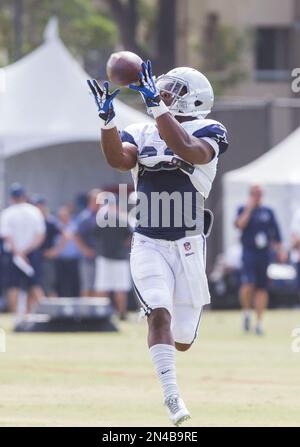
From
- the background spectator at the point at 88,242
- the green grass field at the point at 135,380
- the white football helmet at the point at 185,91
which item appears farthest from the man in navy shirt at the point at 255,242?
the white football helmet at the point at 185,91

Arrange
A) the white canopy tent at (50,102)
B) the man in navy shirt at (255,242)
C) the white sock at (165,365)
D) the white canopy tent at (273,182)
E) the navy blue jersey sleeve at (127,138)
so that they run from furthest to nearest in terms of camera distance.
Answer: the white canopy tent at (273,182), the white canopy tent at (50,102), the man in navy shirt at (255,242), the navy blue jersey sleeve at (127,138), the white sock at (165,365)

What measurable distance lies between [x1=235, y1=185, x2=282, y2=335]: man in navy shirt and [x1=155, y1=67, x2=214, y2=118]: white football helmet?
373 inches

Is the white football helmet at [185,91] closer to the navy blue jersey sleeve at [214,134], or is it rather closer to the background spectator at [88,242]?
the navy blue jersey sleeve at [214,134]

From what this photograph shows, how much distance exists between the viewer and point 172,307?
329 inches

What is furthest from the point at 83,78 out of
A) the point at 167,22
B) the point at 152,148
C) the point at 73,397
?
the point at 167,22

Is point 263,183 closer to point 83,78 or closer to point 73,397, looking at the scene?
point 83,78

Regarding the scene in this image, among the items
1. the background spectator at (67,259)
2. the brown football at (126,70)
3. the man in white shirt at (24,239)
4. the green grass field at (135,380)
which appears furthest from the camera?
the background spectator at (67,259)

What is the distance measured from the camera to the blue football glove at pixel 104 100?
8055 millimetres

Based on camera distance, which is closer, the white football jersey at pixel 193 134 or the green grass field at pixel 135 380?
the white football jersey at pixel 193 134

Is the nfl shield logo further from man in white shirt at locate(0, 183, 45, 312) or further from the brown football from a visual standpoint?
man in white shirt at locate(0, 183, 45, 312)

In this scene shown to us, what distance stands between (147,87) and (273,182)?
14.5 meters

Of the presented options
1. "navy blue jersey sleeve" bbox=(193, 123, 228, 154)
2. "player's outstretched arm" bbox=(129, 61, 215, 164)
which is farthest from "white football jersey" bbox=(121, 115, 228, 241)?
"player's outstretched arm" bbox=(129, 61, 215, 164)

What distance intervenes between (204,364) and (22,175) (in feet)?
35.5

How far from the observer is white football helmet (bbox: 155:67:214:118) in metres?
8.55
